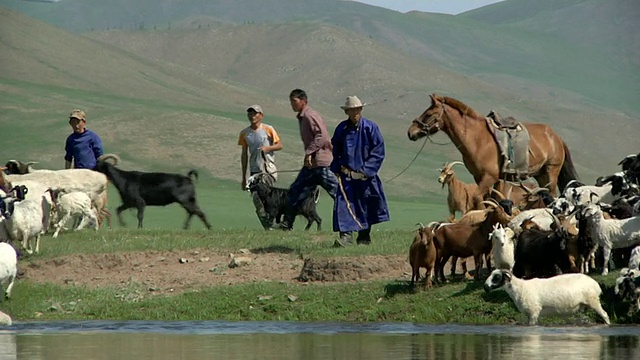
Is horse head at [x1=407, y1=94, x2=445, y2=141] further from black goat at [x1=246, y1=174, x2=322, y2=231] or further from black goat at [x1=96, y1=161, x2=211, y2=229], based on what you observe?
black goat at [x1=96, y1=161, x2=211, y2=229]

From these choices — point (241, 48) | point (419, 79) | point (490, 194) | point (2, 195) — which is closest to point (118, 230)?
point (2, 195)

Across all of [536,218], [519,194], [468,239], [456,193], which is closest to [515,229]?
[468,239]

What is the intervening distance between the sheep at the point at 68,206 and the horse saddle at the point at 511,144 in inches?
247

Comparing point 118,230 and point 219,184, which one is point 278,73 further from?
point 118,230

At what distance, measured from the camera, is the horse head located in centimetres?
2361

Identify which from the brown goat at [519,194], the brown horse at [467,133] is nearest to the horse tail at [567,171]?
the brown goat at [519,194]

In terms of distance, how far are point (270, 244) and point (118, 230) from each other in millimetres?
3455

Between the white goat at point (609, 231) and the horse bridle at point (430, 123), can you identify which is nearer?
the white goat at point (609, 231)

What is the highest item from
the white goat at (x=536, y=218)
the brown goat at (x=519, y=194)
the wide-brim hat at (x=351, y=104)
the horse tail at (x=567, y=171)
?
the wide-brim hat at (x=351, y=104)

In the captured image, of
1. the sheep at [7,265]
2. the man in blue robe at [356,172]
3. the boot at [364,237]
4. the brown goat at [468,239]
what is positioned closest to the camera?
the brown goat at [468,239]

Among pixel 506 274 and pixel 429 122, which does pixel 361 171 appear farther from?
pixel 506 274

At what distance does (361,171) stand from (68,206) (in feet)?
16.9

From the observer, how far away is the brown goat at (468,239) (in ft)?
62.1

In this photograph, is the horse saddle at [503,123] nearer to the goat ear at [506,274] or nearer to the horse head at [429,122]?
the horse head at [429,122]
